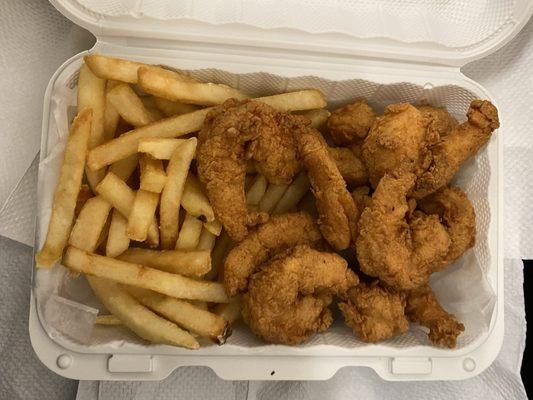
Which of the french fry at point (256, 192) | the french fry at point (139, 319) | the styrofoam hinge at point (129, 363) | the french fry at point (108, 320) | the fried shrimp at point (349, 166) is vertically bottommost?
the styrofoam hinge at point (129, 363)

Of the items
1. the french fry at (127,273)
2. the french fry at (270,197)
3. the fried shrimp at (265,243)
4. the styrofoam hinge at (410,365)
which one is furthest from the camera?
the french fry at (270,197)

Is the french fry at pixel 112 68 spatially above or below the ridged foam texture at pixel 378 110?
above

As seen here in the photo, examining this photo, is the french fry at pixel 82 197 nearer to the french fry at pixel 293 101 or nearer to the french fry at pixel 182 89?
the french fry at pixel 182 89

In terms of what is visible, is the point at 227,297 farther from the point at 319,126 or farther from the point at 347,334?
the point at 319,126

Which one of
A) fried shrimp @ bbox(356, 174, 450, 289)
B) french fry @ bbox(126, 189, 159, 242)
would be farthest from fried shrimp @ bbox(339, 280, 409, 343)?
french fry @ bbox(126, 189, 159, 242)

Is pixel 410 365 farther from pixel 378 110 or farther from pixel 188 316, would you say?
pixel 378 110

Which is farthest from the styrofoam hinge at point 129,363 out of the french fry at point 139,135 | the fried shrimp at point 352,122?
the fried shrimp at point 352,122

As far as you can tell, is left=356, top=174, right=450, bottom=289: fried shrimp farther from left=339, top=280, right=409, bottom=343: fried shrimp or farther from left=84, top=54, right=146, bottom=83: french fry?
left=84, top=54, right=146, bottom=83: french fry

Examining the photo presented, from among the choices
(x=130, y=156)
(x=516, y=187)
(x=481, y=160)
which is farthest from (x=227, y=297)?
(x=516, y=187)
